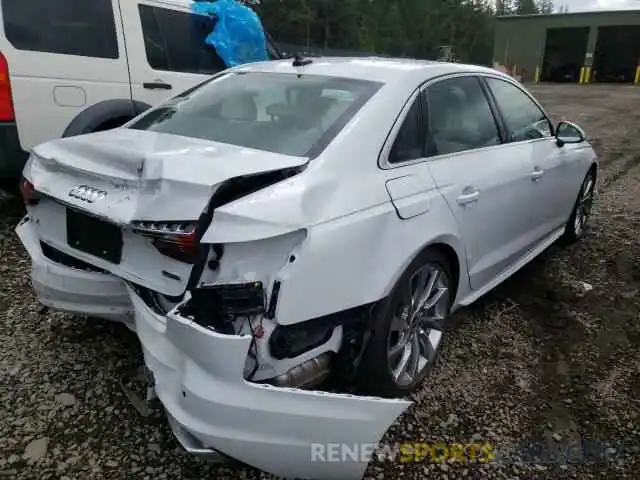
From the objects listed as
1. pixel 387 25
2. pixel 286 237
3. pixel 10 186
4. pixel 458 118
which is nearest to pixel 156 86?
pixel 10 186

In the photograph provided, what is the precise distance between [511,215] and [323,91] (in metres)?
1.36

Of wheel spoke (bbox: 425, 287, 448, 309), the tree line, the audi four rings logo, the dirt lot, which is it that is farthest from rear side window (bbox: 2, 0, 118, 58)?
the tree line

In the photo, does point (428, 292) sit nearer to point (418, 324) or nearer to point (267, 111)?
point (418, 324)

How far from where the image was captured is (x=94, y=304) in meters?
2.30

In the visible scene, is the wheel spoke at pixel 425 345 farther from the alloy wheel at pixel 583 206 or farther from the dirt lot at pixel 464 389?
the alloy wheel at pixel 583 206

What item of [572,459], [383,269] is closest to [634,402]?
[572,459]

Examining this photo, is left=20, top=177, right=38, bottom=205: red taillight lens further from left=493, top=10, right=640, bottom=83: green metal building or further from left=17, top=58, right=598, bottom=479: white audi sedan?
left=493, top=10, right=640, bottom=83: green metal building

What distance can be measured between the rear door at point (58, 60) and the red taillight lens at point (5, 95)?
0.03 meters

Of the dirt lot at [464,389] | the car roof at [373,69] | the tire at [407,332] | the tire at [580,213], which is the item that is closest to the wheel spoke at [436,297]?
the tire at [407,332]

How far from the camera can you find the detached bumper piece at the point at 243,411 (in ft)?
5.50

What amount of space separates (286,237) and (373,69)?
1.30 metres

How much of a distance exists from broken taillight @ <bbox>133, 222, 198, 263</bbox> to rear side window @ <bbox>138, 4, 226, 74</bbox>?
11.8 ft

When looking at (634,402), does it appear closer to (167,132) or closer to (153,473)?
(153,473)

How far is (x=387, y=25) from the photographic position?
4688cm
